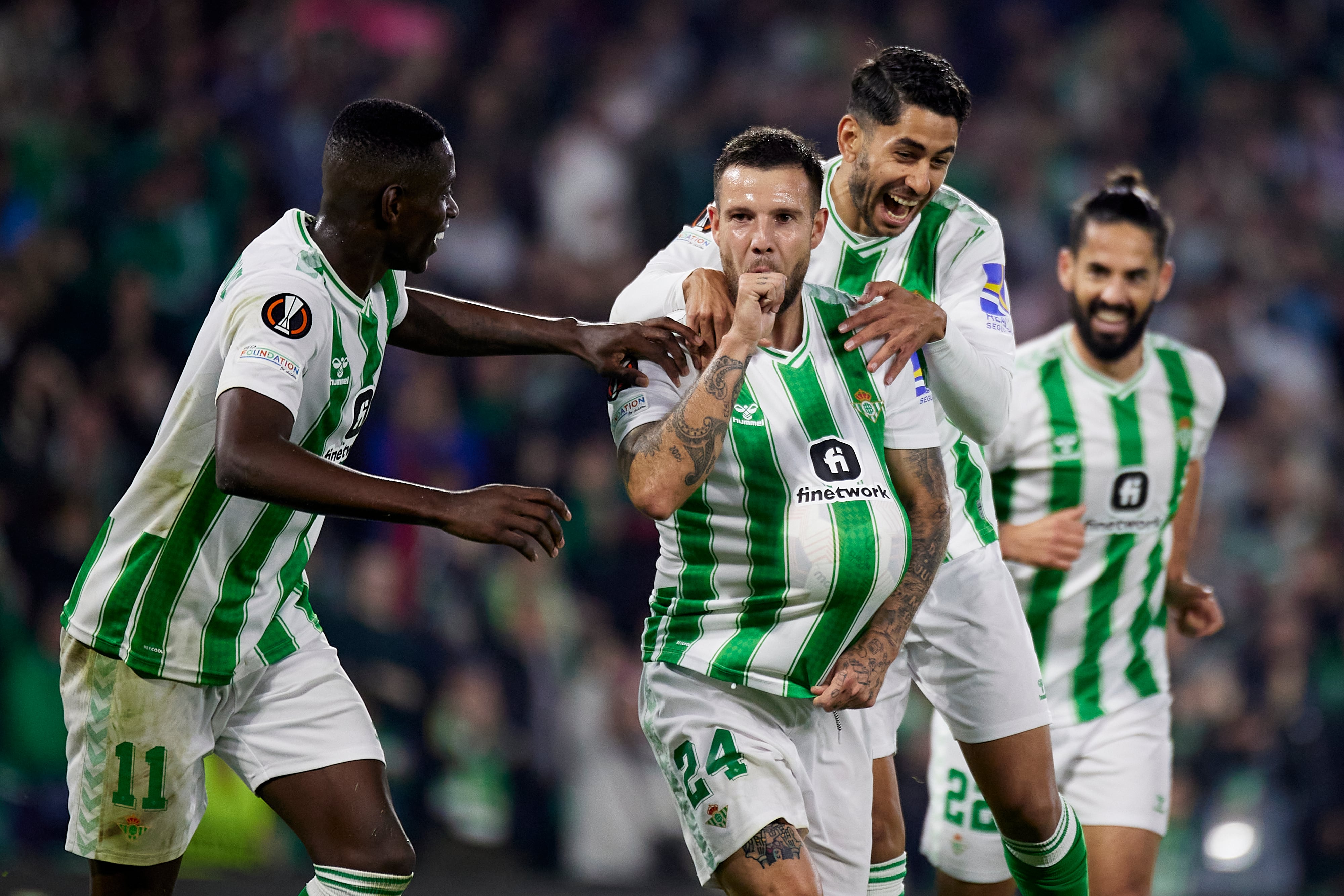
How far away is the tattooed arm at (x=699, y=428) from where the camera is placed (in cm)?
286

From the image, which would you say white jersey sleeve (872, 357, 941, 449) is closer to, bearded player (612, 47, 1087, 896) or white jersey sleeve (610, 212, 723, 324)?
bearded player (612, 47, 1087, 896)

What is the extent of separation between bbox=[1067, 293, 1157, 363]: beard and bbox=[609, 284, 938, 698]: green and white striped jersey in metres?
1.60

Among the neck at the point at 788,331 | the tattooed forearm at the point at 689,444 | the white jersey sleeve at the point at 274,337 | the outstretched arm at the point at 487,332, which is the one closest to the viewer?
the white jersey sleeve at the point at 274,337

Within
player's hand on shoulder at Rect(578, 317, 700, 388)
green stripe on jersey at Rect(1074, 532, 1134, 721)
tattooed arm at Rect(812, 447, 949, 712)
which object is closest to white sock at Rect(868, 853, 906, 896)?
tattooed arm at Rect(812, 447, 949, 712)

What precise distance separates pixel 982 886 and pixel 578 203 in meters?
4.98

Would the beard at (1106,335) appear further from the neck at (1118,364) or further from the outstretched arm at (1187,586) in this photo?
the outstretched arm at (1187,586)

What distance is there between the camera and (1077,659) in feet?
14.4

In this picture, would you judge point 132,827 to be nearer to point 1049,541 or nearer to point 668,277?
point 668,277

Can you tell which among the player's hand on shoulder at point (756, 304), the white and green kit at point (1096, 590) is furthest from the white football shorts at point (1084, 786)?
the player's hand on shoulder at point (756, 304)

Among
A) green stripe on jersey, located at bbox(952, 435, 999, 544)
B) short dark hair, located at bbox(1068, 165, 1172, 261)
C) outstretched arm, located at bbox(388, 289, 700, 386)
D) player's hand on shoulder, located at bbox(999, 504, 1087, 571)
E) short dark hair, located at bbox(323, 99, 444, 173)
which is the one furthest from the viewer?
short dark hair, located at bbox(1068, 165, 1172, 261)

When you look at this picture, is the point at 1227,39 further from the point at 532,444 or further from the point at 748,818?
the point at 748,818

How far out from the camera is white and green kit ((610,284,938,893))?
9.77ft

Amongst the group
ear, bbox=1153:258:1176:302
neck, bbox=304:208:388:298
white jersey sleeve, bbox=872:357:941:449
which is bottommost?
white jersey sleeve, bbox=872:357:941:449

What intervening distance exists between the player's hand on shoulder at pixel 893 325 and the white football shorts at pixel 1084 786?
4.94 feet
